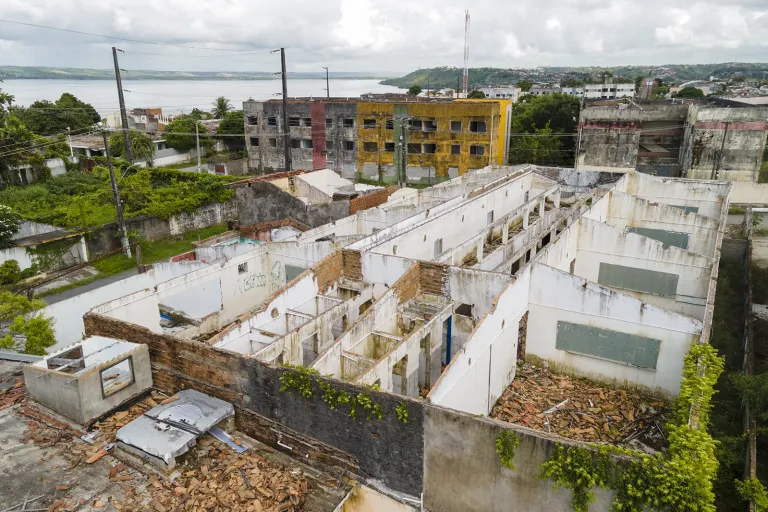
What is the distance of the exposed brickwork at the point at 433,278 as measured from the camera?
14664mm

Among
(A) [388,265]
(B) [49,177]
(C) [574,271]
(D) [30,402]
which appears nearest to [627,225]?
(C) [574,271]

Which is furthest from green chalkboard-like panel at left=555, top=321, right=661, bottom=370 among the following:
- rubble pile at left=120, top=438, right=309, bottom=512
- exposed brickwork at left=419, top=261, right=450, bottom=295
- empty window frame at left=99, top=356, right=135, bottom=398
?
empty window frame at left=99, top=356, right=135, bottom=398

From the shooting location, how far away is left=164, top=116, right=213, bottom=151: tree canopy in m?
54.9

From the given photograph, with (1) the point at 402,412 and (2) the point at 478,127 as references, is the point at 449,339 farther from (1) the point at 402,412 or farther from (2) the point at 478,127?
(2) the point at 478,127

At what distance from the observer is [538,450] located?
27.0ft

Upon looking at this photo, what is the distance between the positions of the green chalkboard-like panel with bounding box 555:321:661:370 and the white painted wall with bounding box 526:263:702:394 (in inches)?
5.2

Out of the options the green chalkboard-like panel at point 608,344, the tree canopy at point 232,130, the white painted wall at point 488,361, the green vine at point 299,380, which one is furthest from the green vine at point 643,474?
the tree canopy at point 232,130

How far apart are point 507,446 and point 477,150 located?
117 ft

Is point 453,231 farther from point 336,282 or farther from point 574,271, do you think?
point 336,282

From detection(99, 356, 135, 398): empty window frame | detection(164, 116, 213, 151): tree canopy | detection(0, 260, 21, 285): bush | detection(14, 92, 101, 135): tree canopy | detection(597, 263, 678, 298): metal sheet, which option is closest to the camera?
detection(99, 356, 135, 398): empty window frame

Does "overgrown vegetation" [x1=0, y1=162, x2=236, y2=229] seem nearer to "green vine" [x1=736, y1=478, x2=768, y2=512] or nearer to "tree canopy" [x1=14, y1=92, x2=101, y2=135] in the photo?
"tree canopy" [x1=14, y1=92, x2=101, y2=135]

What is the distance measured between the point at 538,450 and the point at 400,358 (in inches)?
166

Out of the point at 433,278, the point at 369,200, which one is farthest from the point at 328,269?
the point at 369,200

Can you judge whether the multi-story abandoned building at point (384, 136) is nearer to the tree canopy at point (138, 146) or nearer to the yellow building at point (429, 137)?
the yellow building at point (429, 137)
